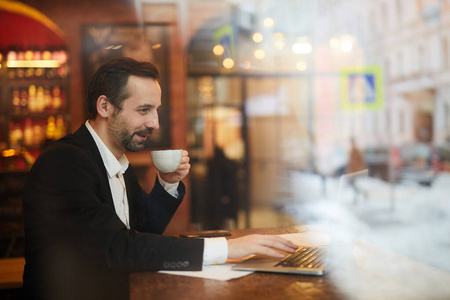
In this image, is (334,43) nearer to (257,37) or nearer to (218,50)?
(257,37)

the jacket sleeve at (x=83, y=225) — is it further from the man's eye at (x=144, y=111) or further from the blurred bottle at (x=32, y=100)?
the blurred bottle at (x=32, y=100)

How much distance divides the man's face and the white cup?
8 cm

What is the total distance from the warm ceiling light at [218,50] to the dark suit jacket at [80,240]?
4.72 m

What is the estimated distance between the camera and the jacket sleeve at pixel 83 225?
103 cm

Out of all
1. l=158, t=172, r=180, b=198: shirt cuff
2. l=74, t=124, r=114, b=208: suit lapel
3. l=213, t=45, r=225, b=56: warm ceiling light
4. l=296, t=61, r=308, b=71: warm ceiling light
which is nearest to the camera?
l=74, t=124, r=114, b=208: suit lapel

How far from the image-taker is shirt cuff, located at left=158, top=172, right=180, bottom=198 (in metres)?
1.54

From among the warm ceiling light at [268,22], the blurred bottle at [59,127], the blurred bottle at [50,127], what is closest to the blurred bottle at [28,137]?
the blurred bottle at [50,127]

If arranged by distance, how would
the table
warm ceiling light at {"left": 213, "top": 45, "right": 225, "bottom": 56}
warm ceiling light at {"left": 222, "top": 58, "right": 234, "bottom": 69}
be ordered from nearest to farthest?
1. the table
2. warm ceiling light at {"left": 213, "top": 45, "right": 225, "bottom": 56}
3. warm ceiling light at {"left": 222, "top": 58, "right": 234, "bottom": 69}

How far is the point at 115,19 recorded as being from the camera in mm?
5223

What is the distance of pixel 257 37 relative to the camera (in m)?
6.37

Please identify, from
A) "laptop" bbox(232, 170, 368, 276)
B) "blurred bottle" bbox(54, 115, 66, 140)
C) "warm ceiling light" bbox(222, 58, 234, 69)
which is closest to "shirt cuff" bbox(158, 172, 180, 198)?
"laptop" bbox(232, 170, 368, 276)

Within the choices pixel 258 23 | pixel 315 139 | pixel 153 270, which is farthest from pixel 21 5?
pixel 153 270

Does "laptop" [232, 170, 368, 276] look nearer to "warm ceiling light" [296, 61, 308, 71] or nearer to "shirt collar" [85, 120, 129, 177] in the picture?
"shirt collar" [85, 120, 129, 177]

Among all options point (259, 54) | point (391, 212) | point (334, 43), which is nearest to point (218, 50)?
point (259, 54)
